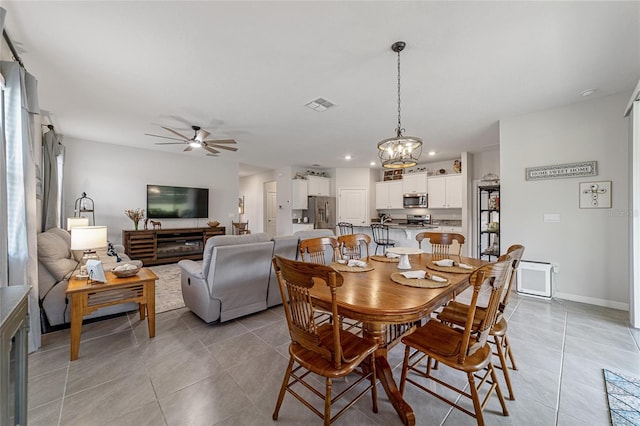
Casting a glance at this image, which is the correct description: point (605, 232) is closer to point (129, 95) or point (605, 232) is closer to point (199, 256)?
point (129, 95)

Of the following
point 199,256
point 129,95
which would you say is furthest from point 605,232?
point 199,256

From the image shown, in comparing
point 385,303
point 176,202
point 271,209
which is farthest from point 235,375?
point 271,209

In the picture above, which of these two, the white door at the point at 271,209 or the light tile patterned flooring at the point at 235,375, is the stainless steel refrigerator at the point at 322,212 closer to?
the white door at the point at 271,209

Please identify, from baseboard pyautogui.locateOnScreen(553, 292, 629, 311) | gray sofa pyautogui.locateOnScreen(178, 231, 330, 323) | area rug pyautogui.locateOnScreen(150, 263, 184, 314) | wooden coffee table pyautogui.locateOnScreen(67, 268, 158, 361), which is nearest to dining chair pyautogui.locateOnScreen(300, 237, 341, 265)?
gray sofa pyautogui.locateOnScreen(178, 231, 330, 323)

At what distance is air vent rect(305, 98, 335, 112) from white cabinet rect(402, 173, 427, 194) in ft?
14.4

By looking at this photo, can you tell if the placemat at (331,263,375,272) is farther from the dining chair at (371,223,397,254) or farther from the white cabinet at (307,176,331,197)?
the white cabinet at (307,176,331,197)

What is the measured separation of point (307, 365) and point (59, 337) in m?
2.78

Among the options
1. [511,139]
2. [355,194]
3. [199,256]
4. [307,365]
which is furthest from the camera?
[355,194]

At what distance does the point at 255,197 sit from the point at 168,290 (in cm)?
607

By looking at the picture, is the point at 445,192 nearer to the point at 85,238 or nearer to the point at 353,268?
the point at 353,268

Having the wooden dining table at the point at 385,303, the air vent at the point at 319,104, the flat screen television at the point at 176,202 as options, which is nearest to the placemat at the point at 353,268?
the wooden dining table at the point at 385,303

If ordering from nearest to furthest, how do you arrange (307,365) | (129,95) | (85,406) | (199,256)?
(307,365)
(85,406)
(129,95)
(199,256)

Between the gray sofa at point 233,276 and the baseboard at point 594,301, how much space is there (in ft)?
12.3

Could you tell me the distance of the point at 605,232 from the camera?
3.30 metres
